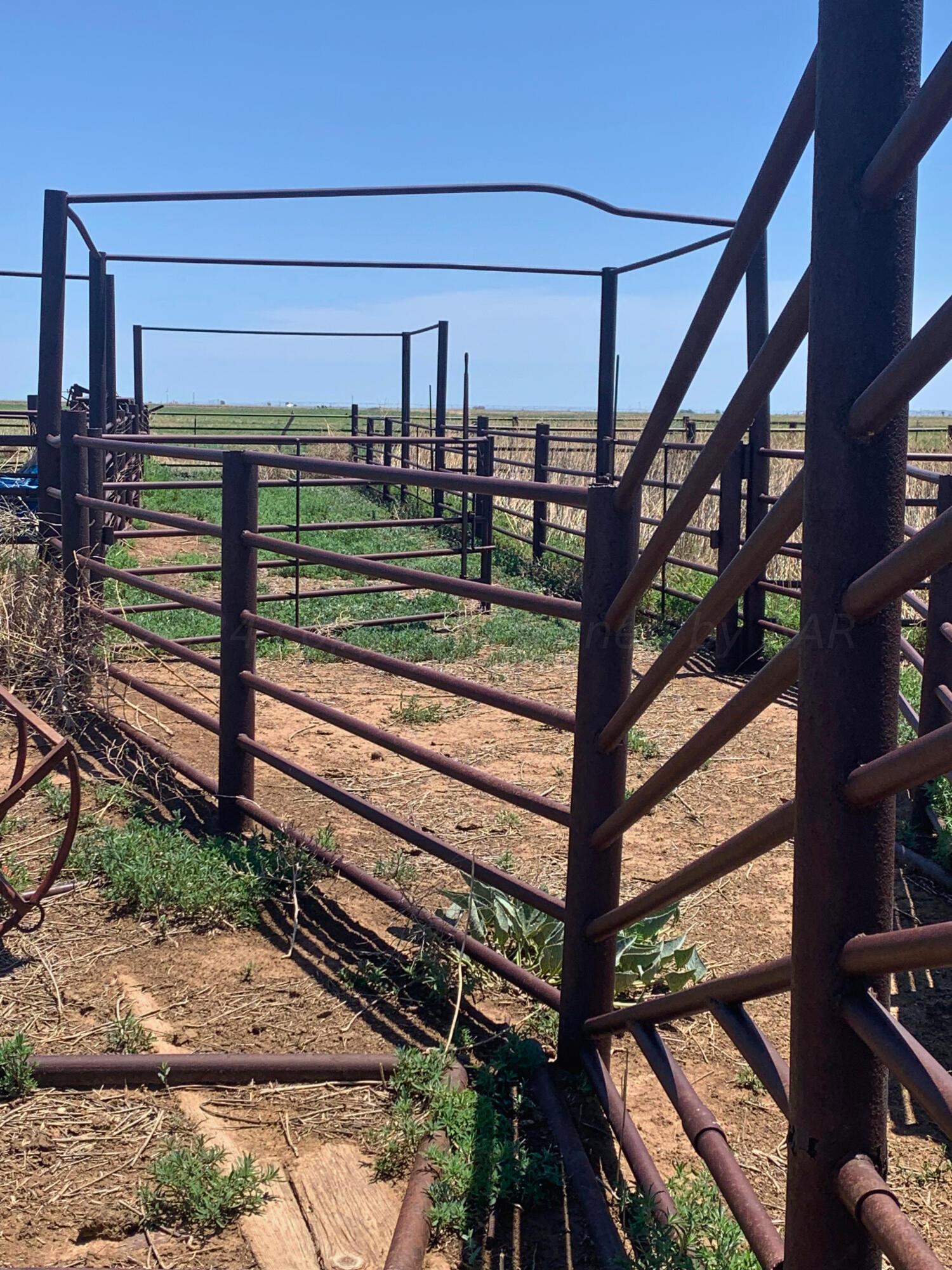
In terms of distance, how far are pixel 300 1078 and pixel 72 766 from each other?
1.05 metres

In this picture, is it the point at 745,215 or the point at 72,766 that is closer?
the point at 745,215

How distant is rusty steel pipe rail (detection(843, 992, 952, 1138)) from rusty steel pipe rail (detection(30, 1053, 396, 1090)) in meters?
1.71

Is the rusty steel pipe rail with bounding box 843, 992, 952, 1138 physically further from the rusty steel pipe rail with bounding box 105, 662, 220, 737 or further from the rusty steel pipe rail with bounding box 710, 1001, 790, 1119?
the rusty steel pipe rail with bounding box 105, 662, 220, 737

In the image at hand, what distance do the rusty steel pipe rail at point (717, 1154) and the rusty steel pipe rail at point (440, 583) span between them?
0.89m

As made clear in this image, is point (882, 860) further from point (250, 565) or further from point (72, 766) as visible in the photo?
point (250, 565)

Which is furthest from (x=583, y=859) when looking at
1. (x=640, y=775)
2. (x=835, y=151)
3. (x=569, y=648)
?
(x=569, y=648)

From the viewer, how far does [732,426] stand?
162 centimetres

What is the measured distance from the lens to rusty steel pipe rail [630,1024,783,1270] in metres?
1.70

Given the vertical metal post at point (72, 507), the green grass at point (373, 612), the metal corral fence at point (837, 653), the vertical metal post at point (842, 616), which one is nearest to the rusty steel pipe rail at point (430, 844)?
the metal corral fence at point (837, 653)

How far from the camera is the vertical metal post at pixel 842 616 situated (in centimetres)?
121

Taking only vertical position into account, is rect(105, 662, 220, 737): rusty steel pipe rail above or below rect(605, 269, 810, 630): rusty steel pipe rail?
below

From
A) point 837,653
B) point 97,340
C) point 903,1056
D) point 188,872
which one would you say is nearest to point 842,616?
point 837,653

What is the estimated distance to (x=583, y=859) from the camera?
8.63 ft

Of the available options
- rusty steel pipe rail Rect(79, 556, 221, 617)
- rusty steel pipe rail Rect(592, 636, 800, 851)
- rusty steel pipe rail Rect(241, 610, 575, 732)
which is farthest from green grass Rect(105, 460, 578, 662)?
rusty steel pipe rail Rect(592, 636, 800, 851)
